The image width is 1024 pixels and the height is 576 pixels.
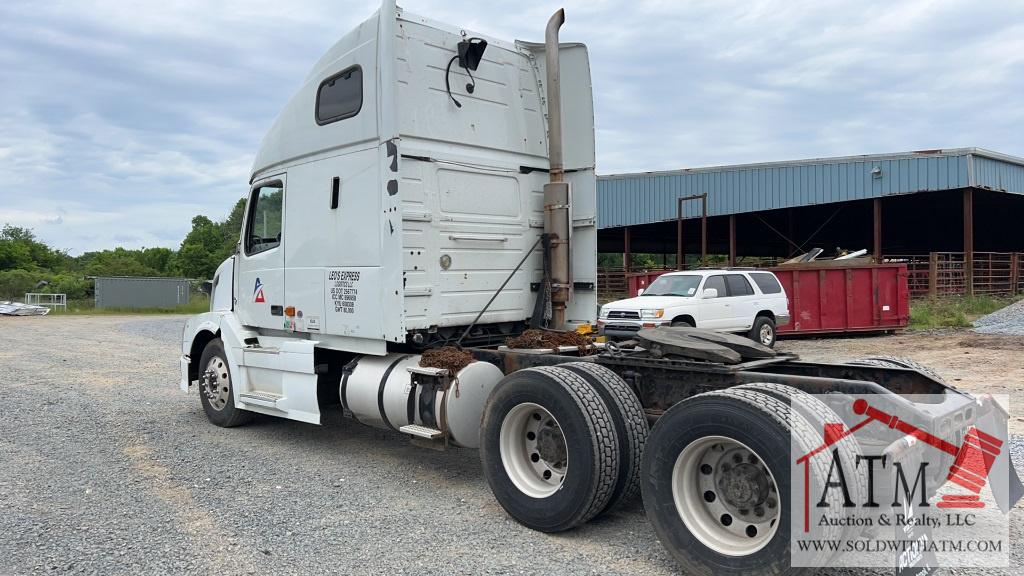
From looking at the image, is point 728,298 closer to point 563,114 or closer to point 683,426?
point 563,114

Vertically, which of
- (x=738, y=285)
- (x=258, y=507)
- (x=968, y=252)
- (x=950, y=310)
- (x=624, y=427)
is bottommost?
(x=258, y=507)

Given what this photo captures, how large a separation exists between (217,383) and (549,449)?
470 centimetres

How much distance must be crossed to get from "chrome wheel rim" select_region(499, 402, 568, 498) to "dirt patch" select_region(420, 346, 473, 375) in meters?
0.88

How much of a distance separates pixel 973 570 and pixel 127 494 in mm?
5629

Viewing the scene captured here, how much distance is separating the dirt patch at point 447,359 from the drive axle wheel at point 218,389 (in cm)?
296

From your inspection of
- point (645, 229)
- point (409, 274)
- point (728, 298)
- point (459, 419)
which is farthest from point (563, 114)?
point (645, 229)

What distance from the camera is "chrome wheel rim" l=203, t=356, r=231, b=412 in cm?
786

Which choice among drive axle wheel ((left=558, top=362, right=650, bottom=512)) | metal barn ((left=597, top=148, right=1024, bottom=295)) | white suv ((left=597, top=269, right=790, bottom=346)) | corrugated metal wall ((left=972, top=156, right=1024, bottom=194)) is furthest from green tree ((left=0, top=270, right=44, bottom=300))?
drive axle wheel ((left=558, top=362, right=650, bottom=512))

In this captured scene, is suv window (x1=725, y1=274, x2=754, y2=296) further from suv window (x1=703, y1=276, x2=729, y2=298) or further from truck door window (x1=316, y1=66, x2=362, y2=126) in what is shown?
truck door window (x1=316, y1=66, x2=362, y2=126)

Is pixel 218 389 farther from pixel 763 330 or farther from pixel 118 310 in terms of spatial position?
pixel 118 310

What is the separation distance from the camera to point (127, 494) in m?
5.49

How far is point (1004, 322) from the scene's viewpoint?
1889cm

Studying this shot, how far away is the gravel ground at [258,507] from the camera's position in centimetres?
419

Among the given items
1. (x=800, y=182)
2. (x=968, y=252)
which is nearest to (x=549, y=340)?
(x=968, y=252)
